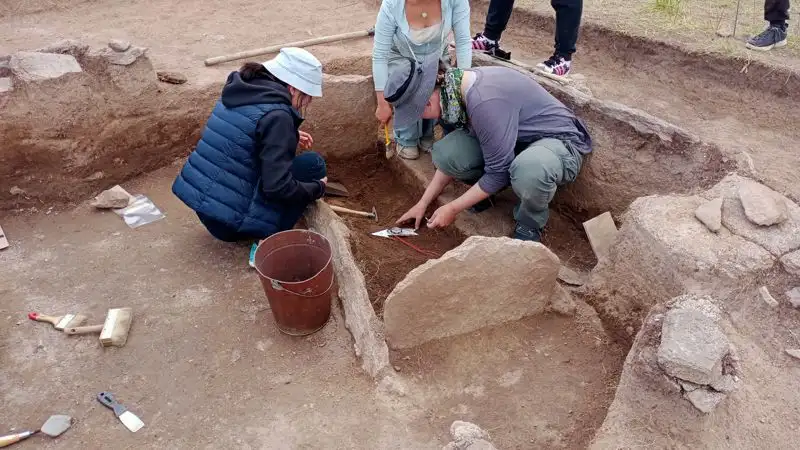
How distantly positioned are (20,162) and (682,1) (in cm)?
665

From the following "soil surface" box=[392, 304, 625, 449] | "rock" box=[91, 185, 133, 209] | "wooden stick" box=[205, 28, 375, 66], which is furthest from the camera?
"wooden stick" box=[205, 28, 375, 66]

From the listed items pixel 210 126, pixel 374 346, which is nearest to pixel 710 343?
pixel 374 346

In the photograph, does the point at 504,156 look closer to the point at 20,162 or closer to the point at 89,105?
the point at 89,105

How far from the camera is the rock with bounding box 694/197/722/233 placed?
9.03ft

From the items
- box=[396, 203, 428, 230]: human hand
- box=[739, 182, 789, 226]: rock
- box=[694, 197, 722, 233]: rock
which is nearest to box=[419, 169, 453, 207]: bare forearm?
box=[396, 203, 428, 230]: human hand

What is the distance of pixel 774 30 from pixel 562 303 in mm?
4018

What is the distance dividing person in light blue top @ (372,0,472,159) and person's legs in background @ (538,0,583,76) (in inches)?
39.6

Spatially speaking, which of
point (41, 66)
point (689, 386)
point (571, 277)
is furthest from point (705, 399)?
point (41, 66)

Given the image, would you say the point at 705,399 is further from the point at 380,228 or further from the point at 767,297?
the point at 380,228

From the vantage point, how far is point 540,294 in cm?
306

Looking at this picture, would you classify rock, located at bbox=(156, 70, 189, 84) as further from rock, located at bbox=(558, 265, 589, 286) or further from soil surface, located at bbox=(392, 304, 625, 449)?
rock, located at bbox=(558, 265, 589, 286)

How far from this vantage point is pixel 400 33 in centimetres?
385

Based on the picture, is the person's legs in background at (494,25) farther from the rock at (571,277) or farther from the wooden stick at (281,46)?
the rock at (571,277)

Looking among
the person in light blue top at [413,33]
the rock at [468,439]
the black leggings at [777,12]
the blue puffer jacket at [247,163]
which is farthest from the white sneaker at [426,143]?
the black leggings at [777,12]
